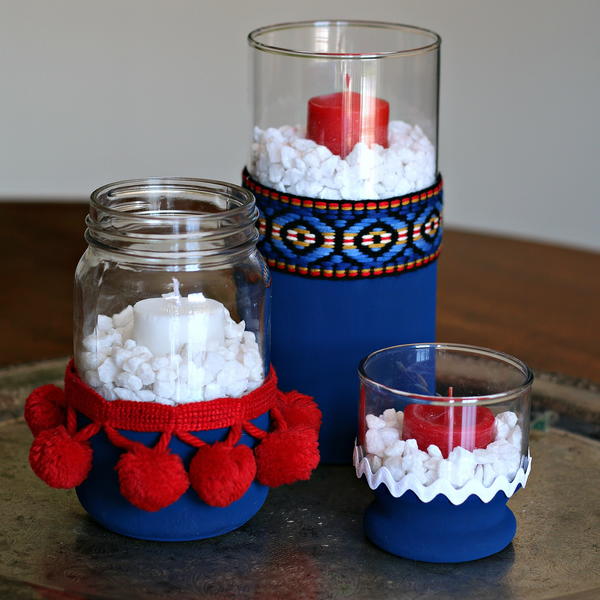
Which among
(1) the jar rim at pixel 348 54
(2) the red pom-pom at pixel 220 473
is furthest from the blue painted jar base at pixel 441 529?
(1) the jar rim at pixel 348 54

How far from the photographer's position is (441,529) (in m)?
0.83

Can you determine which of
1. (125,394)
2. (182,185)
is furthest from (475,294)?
(125,394)

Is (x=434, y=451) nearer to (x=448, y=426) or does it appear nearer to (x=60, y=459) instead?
(x=448, y=426)

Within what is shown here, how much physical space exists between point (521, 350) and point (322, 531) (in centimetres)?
44

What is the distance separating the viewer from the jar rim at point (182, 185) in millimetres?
840

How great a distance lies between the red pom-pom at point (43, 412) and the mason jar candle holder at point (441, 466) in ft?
0.76

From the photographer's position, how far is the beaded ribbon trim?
948 millimetres

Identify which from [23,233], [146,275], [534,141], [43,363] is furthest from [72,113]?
[146,275]

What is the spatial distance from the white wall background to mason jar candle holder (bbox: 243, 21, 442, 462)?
4.00 feet

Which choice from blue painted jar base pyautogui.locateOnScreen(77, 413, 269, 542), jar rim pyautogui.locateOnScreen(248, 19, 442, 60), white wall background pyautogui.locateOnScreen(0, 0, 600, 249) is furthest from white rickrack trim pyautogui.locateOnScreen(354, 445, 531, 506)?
white wall background pyautogui.locateOnScreen(0, 0, 600, 249)

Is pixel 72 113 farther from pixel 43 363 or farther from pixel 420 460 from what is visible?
pixel 420 460

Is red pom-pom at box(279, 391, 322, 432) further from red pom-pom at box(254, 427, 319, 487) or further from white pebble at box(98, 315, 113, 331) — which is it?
white pebble at box(98, 315, 113, 331)

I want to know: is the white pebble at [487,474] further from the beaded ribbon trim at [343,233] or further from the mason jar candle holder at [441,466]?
the beaded ribbon trim at [343,233]

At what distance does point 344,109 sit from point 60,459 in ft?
1.22
